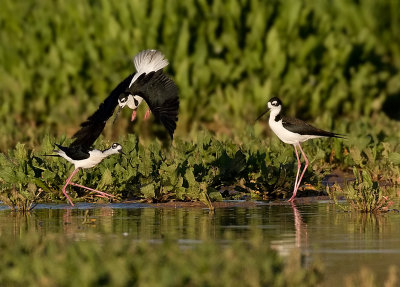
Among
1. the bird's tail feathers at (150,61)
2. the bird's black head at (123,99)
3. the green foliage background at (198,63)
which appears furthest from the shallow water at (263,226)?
the green foliage background at (198,63)

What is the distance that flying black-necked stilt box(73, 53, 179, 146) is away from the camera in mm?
10805

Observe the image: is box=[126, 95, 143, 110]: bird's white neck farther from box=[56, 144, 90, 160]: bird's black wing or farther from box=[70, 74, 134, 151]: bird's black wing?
box=[56, 144, 90, 160]: bird's black wing

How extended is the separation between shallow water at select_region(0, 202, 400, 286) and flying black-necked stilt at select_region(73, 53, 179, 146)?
118 cm

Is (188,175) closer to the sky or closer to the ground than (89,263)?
closer to the sky

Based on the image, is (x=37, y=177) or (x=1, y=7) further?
(x=1, y=7)

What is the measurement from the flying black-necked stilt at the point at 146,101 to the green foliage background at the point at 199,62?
173 inches

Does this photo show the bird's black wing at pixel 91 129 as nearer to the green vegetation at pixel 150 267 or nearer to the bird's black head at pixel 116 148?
the bird's black head at pixel 116 148

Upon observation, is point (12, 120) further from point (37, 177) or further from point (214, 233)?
point (214, 233)

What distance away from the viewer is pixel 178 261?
5598mm

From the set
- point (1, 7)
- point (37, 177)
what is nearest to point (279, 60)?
point (1, 7)

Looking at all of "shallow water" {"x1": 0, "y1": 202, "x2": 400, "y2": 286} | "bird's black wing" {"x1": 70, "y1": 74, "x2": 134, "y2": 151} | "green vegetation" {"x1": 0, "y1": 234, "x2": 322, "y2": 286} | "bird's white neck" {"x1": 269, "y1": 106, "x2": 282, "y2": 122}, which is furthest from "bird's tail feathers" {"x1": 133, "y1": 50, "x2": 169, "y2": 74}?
"green vegetation" {"x1": 0, "y1": 234, "x2": 322, "y2": 286}

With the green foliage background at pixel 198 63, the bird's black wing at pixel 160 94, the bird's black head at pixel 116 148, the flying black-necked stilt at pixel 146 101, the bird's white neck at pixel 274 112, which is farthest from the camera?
the green foliage background at pixel 198 63

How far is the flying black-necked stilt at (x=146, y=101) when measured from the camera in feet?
35.4

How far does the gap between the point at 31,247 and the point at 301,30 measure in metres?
12.1
